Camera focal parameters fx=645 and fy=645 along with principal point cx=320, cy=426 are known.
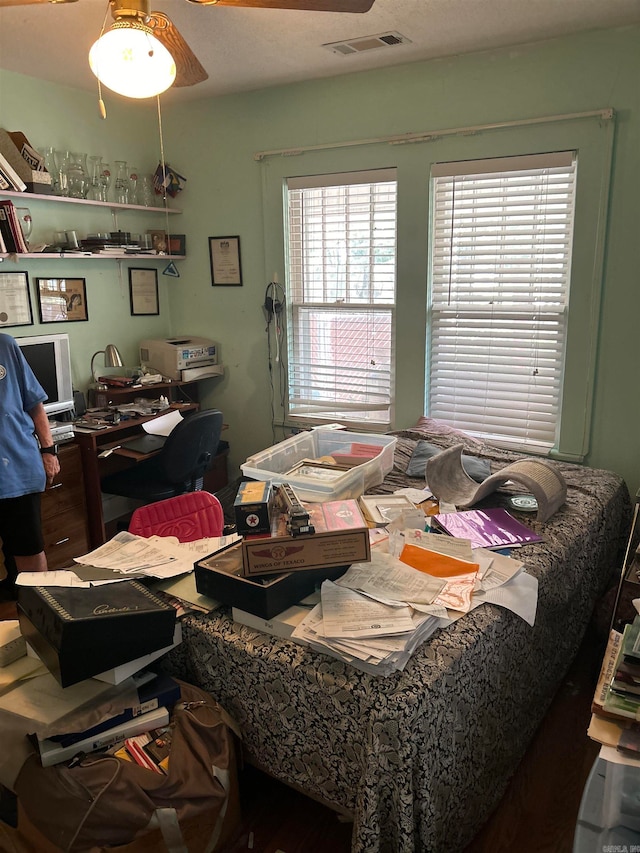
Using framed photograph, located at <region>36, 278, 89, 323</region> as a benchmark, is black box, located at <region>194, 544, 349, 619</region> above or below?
below

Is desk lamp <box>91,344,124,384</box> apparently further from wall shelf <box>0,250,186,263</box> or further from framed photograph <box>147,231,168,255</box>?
framed photograph <box>147,231,168,255</box>

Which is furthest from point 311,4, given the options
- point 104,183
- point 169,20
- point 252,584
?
point 104,183

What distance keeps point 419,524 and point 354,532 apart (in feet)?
2.13

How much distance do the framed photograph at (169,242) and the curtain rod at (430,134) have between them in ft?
2.60

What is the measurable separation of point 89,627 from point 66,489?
Answer: 2129mm

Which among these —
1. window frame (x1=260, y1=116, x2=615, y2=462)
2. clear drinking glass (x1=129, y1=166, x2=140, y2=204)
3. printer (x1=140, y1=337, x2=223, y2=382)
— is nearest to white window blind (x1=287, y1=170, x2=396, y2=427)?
window frame (x1=260, y1=116, x2=615, y2=462)

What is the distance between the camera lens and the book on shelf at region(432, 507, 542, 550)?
2246mm

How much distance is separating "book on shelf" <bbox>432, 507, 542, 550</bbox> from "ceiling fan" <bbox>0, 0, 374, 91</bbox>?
1.74m

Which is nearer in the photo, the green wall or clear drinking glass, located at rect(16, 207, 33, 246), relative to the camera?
the green wall

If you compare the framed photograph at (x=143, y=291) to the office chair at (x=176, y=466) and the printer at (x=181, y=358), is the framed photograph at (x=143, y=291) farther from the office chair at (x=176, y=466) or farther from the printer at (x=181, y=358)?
the office chair at (x=176, y=466)

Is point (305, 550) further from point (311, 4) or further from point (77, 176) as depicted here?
point (77, 176)

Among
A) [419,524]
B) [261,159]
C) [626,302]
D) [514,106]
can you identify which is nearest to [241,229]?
[261,159]

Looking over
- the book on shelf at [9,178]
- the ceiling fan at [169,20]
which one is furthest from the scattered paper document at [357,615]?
the book on shelf at [9,178]

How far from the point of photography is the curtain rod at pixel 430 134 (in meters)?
3.08
